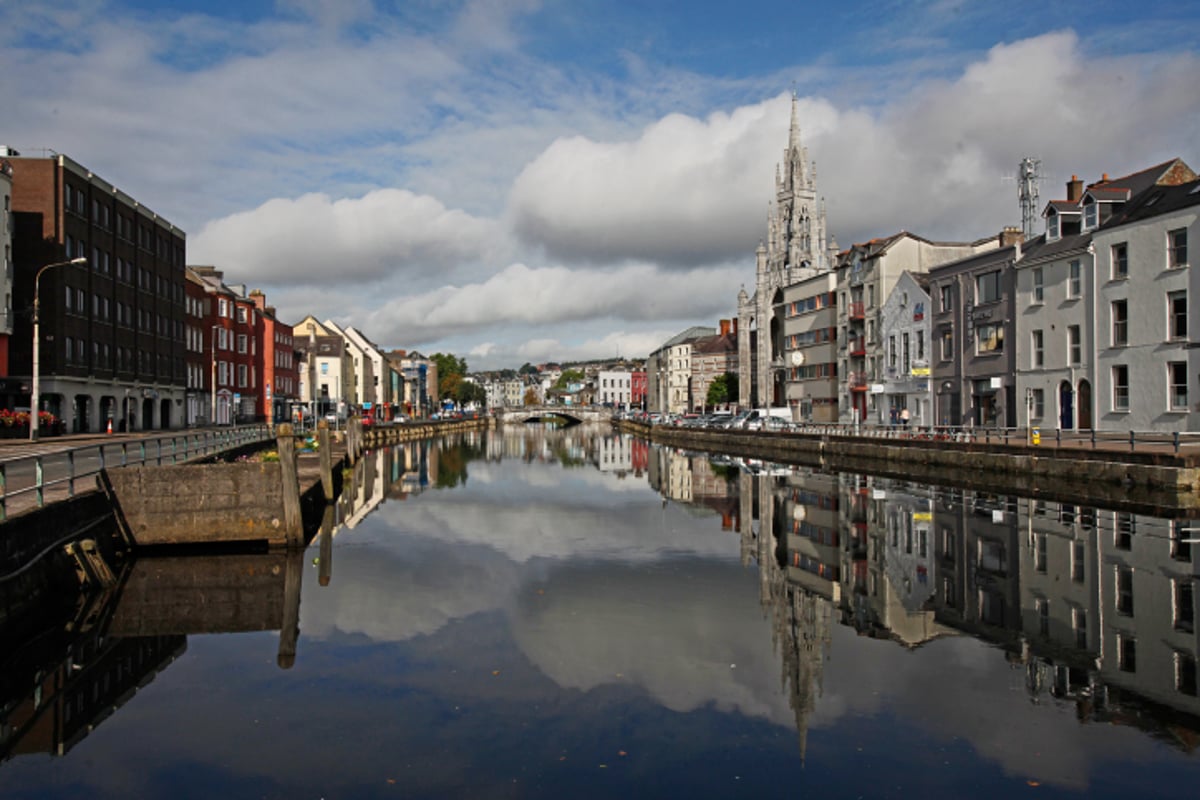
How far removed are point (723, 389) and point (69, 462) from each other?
421 feet

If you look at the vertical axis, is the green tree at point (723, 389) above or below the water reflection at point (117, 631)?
above

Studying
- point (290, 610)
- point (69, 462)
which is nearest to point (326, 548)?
point (69, 462)

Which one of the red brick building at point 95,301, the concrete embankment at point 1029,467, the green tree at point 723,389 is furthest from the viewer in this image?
the green tree at point 723,389

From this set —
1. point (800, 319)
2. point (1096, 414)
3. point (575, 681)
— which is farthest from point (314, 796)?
point (800, 319)

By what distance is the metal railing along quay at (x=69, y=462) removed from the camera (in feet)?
54.9

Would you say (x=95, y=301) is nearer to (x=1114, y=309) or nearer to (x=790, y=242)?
(x=1114, y=309)

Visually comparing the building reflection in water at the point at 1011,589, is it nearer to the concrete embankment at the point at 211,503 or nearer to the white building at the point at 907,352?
the concrete embankment at the point at 211,503

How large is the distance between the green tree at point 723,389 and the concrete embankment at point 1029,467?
89.6 m

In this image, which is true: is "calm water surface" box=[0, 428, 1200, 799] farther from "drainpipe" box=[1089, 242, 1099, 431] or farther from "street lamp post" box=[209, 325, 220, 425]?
"street lamp post" box=[209, 325, 220, 425]

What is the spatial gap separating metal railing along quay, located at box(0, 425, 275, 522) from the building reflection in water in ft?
44.6

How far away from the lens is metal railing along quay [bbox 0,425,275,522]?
1672 cm

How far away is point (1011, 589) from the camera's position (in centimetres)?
1759

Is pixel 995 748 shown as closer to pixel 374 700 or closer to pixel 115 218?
pixel 374 700

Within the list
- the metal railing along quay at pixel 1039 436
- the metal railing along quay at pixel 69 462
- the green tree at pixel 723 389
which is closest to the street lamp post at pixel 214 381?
the metal railing along quay at pixel 69 462
